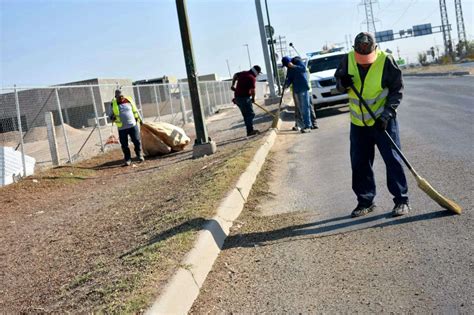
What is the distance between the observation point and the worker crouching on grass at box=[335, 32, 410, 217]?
594 centimetres

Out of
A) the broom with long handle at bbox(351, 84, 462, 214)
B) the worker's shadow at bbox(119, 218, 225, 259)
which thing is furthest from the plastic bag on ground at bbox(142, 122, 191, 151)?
the broom with long handle at bbox(351, 84, 462, 214)

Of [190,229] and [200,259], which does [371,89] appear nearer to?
[190,229]

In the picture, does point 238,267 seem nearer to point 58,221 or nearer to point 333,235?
point 333,235

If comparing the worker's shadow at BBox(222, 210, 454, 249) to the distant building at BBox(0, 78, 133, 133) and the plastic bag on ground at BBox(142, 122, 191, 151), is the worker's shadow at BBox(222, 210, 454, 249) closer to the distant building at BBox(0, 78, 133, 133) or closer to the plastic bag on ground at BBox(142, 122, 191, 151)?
the plastic bag on ground at BBox(142, 122, 191, 151)

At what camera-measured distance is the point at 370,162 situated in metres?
6.41

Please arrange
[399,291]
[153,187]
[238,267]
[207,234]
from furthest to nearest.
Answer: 1. [153,187]
2. [207,234]
3. [238,267]
4. [399,291]

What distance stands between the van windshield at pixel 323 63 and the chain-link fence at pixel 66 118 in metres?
5.21

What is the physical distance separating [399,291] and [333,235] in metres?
1.61

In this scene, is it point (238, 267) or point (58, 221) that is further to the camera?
point (58, 221)

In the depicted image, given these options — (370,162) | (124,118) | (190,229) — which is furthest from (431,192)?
(124,118)

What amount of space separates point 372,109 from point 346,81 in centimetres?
39

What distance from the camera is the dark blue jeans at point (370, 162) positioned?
6.07 m

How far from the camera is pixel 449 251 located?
4.86m

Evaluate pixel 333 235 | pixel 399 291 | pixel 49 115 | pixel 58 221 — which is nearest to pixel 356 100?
pixel 333 235
